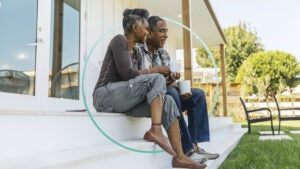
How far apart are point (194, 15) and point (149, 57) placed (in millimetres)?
3681

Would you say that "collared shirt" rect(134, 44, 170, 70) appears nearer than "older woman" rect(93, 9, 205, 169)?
No

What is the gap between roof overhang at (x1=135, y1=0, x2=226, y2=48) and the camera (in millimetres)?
5238

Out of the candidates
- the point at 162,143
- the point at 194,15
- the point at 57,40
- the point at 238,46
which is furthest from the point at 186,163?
the point at 238,46

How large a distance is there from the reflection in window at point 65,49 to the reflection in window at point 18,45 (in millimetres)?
284

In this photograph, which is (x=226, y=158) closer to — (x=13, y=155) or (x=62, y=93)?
(x=62, y=93)

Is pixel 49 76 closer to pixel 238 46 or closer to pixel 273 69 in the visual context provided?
pixel 273 69

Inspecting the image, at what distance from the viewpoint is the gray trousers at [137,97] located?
1834 millimetres

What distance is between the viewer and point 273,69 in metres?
17.4

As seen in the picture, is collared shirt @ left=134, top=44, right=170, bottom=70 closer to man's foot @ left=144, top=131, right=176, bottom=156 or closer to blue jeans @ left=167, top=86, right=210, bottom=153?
blue jeans @ left=167, top=86, right=210, bottom=153

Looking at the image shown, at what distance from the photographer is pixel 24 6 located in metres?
2.65

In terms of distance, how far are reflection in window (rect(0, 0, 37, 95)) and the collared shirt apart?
0.99m

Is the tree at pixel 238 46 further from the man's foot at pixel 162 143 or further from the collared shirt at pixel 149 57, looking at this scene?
the man's foot at pixel 162 143

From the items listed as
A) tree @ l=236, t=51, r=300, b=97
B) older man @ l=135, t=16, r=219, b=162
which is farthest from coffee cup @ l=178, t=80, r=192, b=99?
tree @ l=236, t=51, r=300, b=97

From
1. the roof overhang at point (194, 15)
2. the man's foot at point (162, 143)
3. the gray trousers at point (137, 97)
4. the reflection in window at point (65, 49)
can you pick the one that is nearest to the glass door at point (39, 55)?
the reflection in window at point (65, 49)
